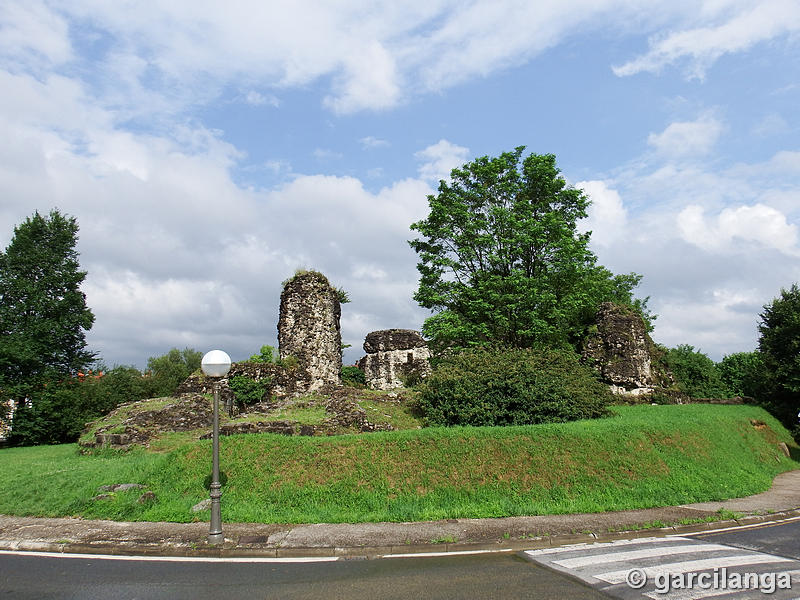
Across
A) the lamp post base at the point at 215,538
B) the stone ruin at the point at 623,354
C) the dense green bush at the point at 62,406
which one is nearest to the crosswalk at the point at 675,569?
the lamp post base at the point at 215,538

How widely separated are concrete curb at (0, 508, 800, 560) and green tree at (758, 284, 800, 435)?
58.9 feet

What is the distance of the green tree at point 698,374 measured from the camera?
36.4 m

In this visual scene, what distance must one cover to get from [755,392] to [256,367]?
25110 millimetres

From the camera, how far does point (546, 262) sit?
87.0ft

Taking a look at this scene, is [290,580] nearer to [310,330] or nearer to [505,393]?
[505,393]

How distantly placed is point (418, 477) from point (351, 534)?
277 cm

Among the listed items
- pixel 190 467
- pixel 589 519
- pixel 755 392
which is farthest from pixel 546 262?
pixel 190 467

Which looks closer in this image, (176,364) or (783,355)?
(783,355)

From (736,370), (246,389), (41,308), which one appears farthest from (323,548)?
A: (736,370)

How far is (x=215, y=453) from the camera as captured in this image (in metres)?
9.69

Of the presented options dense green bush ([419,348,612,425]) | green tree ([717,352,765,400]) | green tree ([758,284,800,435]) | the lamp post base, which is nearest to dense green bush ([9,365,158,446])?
dense green bush ([419,348,612,425])

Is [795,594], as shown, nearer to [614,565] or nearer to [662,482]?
[614,565]

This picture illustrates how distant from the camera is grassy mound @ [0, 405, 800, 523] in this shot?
11078mm

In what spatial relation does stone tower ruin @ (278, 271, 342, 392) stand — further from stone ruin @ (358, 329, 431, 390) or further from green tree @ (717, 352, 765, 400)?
green tree @ (717, 352, 765, 400)
